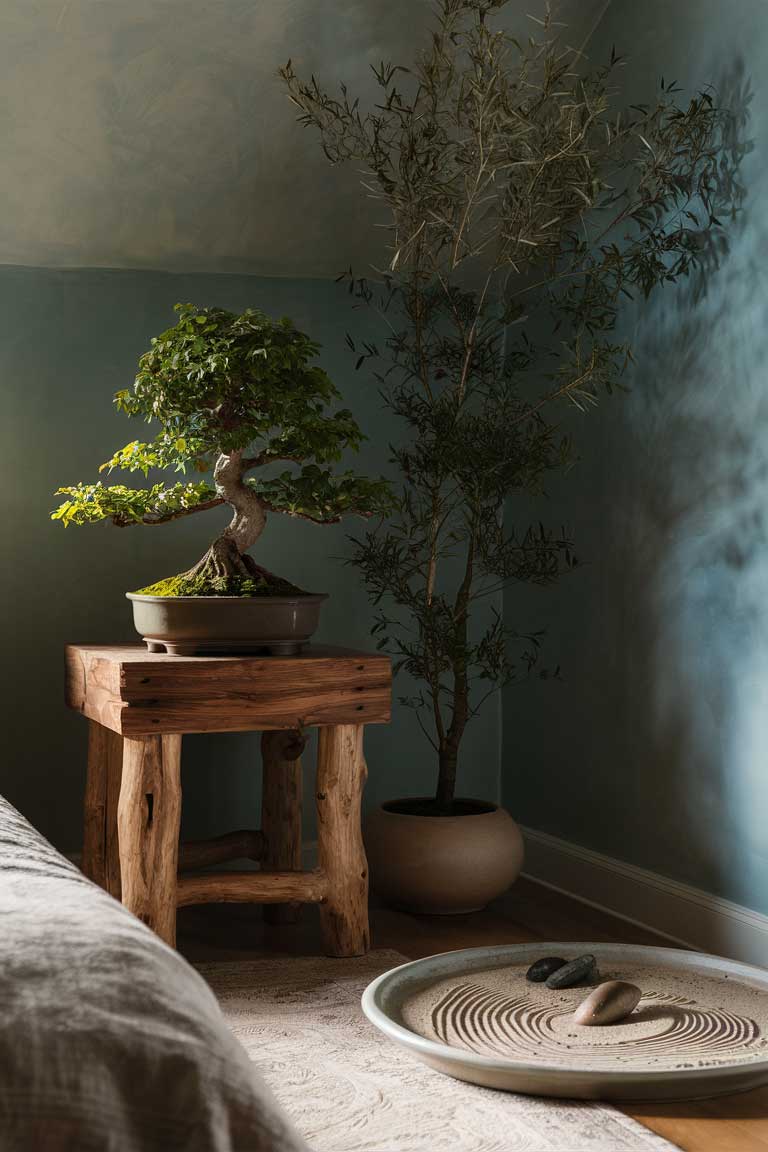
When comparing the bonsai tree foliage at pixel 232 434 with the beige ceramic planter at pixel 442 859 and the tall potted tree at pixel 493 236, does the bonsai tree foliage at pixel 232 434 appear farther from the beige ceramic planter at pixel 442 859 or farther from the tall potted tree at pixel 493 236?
the beige ceramic planter at pixel 442 859

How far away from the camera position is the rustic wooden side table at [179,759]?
2486mm

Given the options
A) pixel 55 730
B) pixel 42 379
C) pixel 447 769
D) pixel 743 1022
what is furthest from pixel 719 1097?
pixel 42 379

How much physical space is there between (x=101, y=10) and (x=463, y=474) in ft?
4.71

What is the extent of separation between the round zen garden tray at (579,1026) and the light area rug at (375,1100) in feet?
0.15

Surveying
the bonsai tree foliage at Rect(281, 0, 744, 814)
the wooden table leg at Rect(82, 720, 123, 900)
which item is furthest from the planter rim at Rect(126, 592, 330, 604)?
the bonsai tree foliage at Rect(281, 0, 744, 814)

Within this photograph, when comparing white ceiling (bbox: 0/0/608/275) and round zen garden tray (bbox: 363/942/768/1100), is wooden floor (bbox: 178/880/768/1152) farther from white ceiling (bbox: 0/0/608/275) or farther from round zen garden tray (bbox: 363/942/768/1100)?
white ceiling (bbox: 0/0/608/275)

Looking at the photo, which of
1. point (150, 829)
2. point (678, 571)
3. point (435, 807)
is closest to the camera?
point (150, 829)

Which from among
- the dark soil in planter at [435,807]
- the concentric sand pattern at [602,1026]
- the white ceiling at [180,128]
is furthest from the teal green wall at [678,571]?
the white ceiling at [180,128]

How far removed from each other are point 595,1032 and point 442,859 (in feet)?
3.11

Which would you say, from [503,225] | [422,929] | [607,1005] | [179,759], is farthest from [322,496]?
[607,1005]

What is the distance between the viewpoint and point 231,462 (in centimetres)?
280

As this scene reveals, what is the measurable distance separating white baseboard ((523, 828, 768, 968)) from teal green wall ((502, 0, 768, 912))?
0.12 ft

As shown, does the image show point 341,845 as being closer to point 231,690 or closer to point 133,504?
point 231,690

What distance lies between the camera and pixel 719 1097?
6.31 feet
